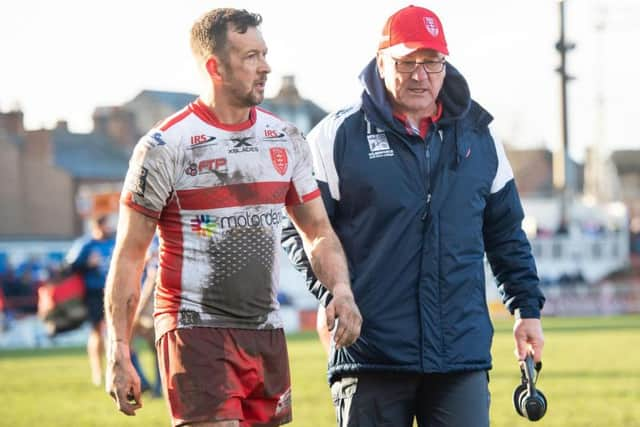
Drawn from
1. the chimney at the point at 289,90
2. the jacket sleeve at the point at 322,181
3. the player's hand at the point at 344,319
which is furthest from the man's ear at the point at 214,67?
→ the chimney at the point at 289,90

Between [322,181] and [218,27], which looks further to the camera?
[322,181]

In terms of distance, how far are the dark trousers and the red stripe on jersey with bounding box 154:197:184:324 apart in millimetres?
904

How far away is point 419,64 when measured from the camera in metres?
5.86

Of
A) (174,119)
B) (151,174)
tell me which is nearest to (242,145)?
(174,119)

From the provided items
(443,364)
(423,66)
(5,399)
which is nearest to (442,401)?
(443,364)

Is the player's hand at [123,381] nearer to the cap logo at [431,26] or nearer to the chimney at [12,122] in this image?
the cap logo at [431,26]

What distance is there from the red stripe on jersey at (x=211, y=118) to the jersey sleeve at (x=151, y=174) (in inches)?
8.7

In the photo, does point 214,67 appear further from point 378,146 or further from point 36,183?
point 36,183

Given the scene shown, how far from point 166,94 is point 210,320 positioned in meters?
79.8

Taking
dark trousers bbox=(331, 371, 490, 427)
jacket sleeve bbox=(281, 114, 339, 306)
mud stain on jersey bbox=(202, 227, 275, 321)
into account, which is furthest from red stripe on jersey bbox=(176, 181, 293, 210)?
dark trousers bbox=(331, 371, 490, 427)

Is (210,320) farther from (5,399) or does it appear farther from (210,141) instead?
(5,399)

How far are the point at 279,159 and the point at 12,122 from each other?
6816 centimetres

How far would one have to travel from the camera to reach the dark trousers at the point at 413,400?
5773 millimetres

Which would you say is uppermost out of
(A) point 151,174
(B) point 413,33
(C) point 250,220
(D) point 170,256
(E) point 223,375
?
(B) point 413,33
